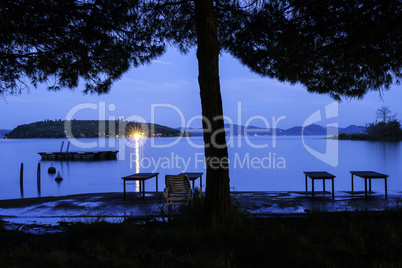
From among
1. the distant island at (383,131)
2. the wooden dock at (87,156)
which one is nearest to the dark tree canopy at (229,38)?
the wooden dock at (87,156)

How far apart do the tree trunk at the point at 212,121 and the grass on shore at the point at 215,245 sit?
1.06 feet

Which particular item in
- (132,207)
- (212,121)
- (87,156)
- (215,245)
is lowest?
(87,156)

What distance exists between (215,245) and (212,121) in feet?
5.45

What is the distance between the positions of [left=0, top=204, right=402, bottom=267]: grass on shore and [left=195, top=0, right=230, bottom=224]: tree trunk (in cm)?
32

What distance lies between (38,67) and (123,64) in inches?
66.7

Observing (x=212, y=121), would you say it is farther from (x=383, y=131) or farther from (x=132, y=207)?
(x=383, y=131)

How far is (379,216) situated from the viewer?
5.50 m

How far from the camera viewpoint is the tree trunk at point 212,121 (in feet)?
16.5

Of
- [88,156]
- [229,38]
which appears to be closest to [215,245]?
[229,38]

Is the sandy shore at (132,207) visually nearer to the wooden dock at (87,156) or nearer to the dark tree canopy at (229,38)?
the dark tree canopy at (229,38)

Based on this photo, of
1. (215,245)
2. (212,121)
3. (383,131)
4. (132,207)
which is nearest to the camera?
(215,245)

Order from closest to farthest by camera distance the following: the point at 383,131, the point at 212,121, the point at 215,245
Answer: the point at 215,245, the point at 212,121, the point at 383,131

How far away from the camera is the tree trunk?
502 cm

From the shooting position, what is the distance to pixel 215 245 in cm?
422
